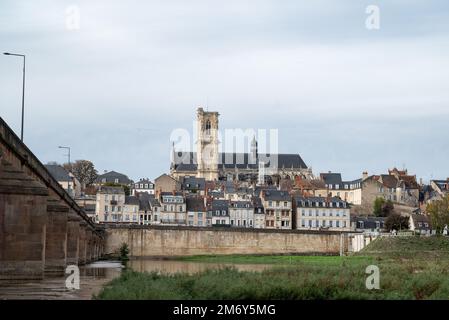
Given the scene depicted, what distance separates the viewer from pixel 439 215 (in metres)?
127

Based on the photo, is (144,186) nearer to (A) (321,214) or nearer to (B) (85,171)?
(B) (85,171)

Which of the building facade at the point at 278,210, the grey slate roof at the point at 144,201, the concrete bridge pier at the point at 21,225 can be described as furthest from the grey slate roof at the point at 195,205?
the concrete bridge pier at the point at 21,225

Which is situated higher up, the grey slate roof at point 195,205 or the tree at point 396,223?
the grey slate roof at point 195,205

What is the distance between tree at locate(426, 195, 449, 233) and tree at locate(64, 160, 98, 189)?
77.3 meters

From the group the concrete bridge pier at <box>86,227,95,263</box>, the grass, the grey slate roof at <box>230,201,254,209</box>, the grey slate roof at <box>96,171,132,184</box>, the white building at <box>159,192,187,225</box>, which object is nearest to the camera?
the grass

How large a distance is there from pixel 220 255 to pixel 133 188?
59.0 meters

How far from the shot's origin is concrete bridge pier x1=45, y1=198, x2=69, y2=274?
155 ft

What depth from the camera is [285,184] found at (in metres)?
187

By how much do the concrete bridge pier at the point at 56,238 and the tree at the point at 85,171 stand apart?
449ft

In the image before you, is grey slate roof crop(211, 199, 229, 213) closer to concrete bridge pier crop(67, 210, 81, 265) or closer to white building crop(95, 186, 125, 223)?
white building crop(95, 186, 125, 223)

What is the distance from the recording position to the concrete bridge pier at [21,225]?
36.4m

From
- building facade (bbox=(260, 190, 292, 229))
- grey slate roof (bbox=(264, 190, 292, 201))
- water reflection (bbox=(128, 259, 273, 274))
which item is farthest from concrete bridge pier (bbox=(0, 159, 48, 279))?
grey slate roof (bbox=(264, 190, 292, 201))

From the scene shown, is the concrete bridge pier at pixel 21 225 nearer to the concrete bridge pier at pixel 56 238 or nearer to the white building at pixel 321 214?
the concrete bridge pier at pixel 56 238
